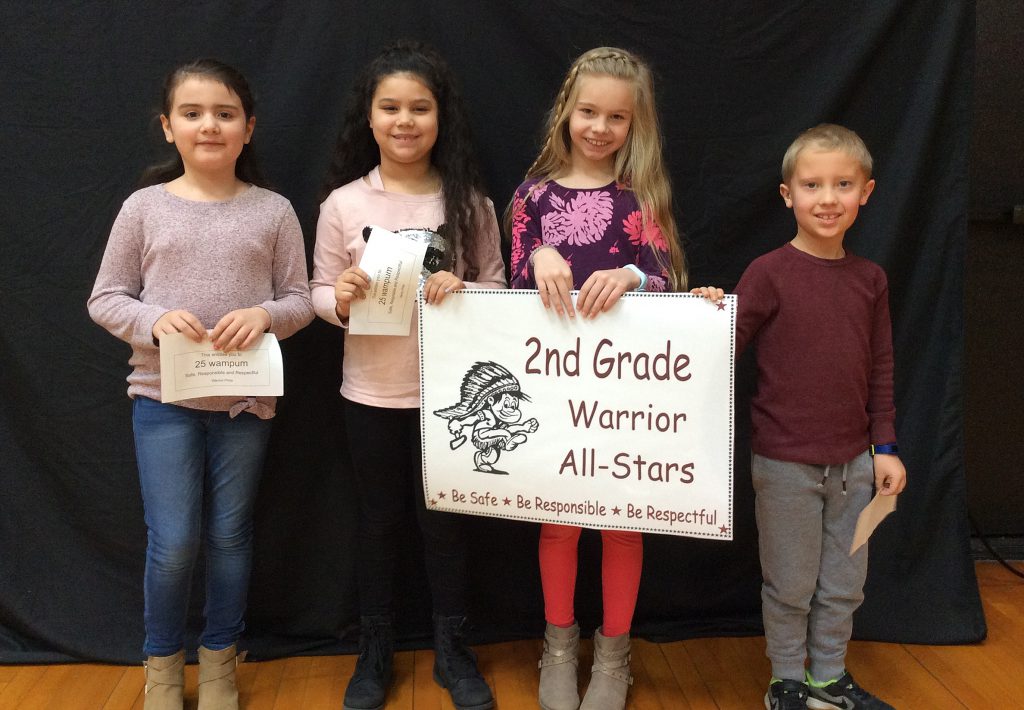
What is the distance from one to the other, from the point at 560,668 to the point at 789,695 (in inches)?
20.7

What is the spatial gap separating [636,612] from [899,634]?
711mm

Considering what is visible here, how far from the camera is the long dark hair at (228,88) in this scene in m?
1.80

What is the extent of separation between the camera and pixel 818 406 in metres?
1.83

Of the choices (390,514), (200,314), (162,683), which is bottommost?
(162,683)

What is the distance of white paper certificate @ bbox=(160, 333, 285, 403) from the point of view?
67.9 inches

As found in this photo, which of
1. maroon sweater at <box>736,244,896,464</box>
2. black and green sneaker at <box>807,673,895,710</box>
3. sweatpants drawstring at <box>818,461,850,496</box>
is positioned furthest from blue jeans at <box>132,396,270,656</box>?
black and green sneaker at <box>807,673,895,710</box>

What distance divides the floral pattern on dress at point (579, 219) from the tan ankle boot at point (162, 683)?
4.27 ft

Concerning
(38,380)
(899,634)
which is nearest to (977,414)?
(899,634)

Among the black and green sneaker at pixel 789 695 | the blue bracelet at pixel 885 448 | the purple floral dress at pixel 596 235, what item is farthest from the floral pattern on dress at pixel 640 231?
the black and green sneaker at pixel 789 695

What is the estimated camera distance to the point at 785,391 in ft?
6.05

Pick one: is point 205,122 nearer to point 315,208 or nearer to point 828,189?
point 315,208

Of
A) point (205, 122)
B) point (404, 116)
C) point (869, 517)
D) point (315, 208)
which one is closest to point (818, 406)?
point (869, 517)

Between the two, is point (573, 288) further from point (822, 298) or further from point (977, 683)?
point (977, 683)

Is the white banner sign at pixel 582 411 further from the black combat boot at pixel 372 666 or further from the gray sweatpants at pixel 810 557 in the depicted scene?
the black combat boot at pixel 372 666
